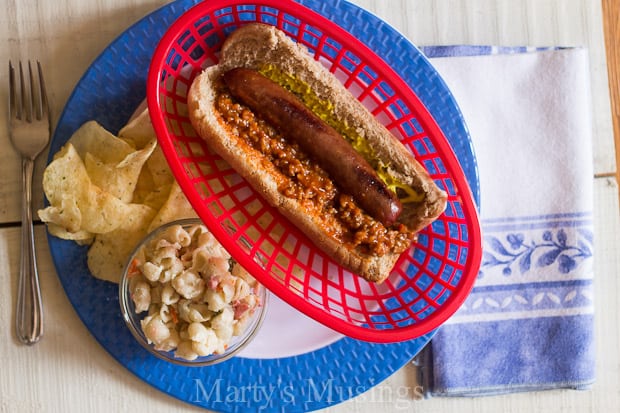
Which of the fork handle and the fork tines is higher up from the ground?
the fork tines

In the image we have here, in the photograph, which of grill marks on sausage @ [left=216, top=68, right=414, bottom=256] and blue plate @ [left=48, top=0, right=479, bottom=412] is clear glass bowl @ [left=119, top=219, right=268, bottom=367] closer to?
blue plate @ [left=48, top=0, right=479, bottom=412]

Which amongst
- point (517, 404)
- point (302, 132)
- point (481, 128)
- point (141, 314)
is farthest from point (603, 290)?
Answer: point (141, 314)

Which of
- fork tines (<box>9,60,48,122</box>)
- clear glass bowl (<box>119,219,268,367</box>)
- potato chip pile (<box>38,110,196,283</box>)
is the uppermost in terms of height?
fork tines (<box>9,60,48,122</box>)

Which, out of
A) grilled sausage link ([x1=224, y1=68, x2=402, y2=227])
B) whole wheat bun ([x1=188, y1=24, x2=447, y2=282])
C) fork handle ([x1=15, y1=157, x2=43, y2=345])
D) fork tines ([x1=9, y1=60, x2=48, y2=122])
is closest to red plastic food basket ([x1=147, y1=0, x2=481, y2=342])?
whole wheat bun ([x1=188, y1=24, x2=447, y2=282])

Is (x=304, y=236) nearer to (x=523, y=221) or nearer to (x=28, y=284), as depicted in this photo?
(x=523, y=221)

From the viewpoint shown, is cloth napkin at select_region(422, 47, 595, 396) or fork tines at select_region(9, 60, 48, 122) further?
cloth napkin at select_region(422, 47, 595, 396)

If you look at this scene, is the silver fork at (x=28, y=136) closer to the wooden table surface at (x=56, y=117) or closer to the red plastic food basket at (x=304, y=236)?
the wooden table surface at (x=56, y=117)

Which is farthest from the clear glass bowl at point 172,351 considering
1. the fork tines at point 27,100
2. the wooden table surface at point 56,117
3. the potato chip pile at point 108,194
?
the fork tines at point 27,100
